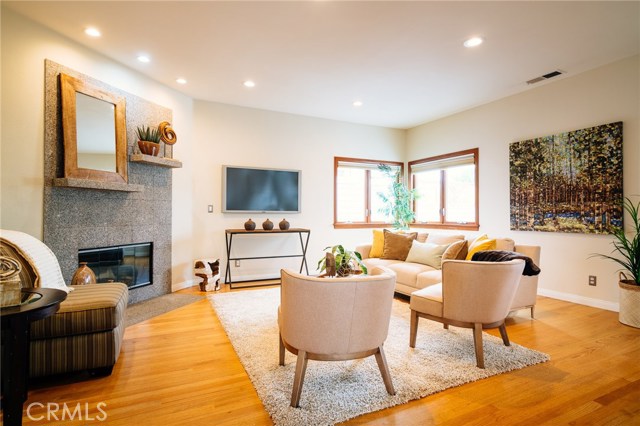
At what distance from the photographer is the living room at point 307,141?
295cm

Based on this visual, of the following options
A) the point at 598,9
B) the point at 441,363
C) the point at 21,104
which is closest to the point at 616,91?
the point at 598,9

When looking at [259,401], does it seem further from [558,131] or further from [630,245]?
[558,131]

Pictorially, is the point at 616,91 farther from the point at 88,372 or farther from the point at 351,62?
the point at 88,372

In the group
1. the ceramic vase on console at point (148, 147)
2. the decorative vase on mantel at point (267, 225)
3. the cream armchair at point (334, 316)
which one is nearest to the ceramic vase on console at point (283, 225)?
the decorative vase on mantel at point (267, 225)

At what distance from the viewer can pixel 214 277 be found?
462 cm

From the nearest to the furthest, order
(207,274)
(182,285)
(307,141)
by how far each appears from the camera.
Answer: (207,274) < (182,285) < (307,141)

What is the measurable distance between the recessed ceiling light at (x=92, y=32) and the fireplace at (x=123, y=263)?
2.13 metres

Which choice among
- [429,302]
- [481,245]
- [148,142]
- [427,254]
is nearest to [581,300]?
[481,245]

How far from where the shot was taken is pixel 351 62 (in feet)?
12.1

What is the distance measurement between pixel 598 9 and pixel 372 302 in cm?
306

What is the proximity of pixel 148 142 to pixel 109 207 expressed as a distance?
34.5 inches

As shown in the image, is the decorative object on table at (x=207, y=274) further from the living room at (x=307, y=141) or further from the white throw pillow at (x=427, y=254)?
the white throw pillow at (x=427, y=254)

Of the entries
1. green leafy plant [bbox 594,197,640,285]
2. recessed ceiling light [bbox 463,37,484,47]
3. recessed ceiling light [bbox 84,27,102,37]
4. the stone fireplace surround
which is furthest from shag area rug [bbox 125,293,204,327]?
green leafy plant [bbox 594,197,640,285]

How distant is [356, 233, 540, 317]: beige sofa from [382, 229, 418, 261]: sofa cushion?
0.09m
